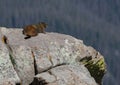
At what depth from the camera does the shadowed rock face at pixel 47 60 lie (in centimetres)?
4400

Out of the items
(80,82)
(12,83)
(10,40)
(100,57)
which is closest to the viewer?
(12,83)

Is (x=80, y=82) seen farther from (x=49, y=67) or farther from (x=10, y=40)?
(x=10, y=40)

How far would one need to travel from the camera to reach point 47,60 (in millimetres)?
47469

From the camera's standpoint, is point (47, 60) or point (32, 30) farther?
point (32, 30)

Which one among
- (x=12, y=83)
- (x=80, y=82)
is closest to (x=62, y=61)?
(x=80, y=82)

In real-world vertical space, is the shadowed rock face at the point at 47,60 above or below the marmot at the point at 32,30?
below

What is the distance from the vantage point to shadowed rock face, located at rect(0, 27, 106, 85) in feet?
144

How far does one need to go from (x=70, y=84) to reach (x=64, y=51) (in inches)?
240

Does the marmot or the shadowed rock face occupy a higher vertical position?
Answer: the marmot

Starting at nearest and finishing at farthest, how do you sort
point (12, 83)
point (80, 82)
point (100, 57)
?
point (12, 83) < point (80, 82) < point (100, 57)

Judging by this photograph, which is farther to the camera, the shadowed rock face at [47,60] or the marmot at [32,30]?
the marmot at [32,30]

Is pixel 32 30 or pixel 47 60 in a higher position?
pixel 32 30

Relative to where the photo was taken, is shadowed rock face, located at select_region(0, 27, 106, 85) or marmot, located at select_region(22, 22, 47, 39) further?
marmot, located at select_region(22, 22, 47, 39)

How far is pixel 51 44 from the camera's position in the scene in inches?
1934
